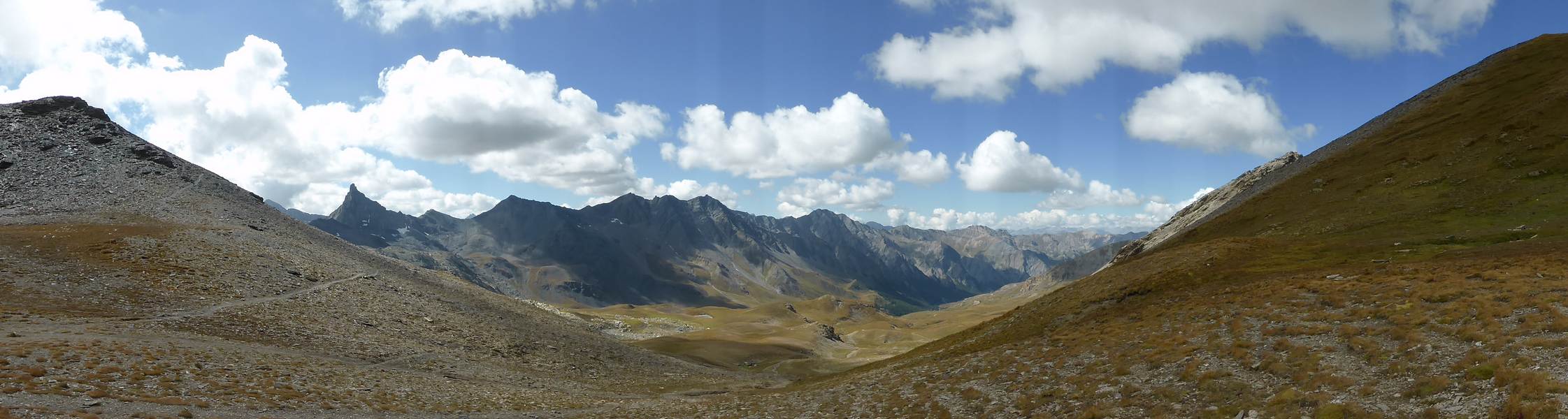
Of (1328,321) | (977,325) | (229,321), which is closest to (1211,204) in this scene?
(977,325)

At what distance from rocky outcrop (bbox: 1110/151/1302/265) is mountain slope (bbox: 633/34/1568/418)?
17532 mm

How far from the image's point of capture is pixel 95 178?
294 feet

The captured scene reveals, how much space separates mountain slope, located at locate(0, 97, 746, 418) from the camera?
2892 centimetres

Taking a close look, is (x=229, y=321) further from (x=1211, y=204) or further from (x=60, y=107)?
(x=1211, y=204)

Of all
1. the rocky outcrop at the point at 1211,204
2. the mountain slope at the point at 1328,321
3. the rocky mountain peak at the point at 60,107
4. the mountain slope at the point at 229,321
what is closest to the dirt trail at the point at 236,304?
the mountain slope at the point at 229,321

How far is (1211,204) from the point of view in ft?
362

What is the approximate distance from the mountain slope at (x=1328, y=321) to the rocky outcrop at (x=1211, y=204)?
17.5 metres

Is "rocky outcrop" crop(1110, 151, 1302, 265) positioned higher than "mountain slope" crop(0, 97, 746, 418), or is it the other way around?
"rocky outcrop" crop(1110, 151, 1302, 265)

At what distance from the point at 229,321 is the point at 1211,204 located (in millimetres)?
133422

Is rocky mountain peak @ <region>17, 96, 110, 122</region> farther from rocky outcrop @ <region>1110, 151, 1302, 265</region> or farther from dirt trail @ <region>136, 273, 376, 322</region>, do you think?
rocky outcrop @ <region>1110, 151, 1302, 265</region>

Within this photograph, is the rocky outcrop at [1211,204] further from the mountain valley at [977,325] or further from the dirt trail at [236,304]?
the dirt trail at [236,304]

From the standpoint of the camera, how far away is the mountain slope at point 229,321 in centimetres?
2892

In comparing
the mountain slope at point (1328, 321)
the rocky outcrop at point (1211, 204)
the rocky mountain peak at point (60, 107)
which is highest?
the rocky mountain peak at point (60, 107)

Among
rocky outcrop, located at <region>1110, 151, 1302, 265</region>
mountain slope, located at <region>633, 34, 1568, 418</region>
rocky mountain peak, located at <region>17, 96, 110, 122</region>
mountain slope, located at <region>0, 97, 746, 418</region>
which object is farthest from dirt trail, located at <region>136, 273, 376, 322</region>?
rocky outcrop, located at <region>1110, 151, 1302, 265</region>
